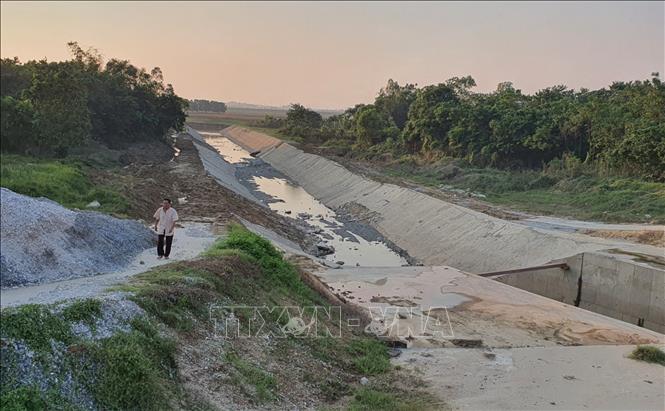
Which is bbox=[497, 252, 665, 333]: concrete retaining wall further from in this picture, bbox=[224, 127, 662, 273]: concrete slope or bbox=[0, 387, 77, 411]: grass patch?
bbox=[0, 387, 77, 411]: grass patch

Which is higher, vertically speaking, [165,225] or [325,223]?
[165,225]

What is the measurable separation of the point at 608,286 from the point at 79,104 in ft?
90.8

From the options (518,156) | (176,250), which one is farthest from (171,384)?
(518,156)

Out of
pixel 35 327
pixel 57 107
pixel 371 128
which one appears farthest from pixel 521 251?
pixel 371 128

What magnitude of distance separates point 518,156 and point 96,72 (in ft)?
114

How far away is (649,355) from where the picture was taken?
13.0 meters

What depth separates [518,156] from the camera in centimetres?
4284

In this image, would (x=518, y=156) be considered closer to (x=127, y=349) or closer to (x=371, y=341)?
(x=371, y=341)

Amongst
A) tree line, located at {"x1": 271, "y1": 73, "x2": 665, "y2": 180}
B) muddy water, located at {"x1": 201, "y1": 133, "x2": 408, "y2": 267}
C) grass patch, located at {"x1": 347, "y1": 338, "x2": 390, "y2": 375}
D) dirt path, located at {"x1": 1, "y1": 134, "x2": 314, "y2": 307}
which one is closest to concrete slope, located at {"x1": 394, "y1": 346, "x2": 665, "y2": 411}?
grass patch, located at {"x1": 347, "y1": 338, "x2": 390, "y2": 375}

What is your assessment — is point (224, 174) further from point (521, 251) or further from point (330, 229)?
point (521, 251)

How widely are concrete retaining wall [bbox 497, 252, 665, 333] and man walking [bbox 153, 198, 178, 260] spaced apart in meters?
12.4

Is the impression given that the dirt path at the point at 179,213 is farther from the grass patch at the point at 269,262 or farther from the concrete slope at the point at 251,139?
the concrete slope at the point at 251,139

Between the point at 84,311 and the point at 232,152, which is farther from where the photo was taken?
the point at 232,152

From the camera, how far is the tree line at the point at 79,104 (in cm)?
2923
